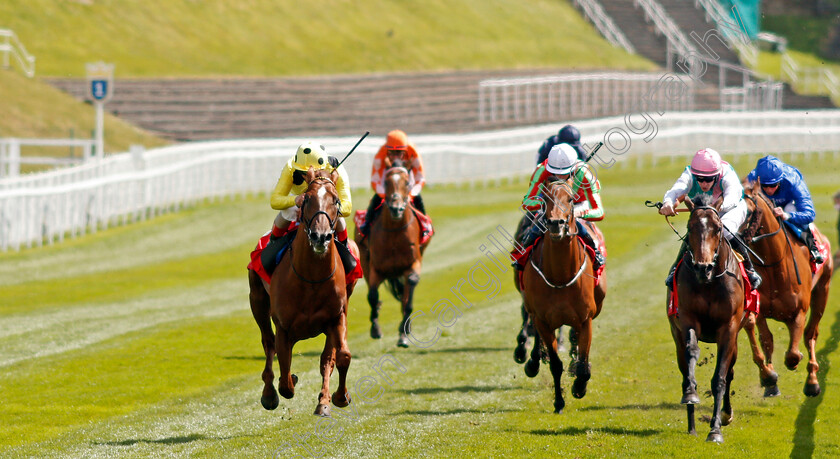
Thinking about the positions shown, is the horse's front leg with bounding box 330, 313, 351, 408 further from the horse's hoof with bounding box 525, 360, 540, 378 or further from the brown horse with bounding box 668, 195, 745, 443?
the brown horse with bounding box 668, 195, 745, 443

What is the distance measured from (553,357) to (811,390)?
2517mm

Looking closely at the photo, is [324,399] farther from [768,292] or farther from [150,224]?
[150,224]

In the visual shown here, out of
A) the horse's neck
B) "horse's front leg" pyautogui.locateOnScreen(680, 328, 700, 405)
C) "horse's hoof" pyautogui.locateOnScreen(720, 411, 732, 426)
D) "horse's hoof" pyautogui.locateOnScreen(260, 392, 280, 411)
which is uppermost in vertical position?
the horse's neck

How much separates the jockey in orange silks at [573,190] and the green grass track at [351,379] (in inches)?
64.7

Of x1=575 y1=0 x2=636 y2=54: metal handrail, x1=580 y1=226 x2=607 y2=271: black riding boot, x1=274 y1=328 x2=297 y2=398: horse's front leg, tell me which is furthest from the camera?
x1=575 y1=0 x2=636 y2=54: metal handrail

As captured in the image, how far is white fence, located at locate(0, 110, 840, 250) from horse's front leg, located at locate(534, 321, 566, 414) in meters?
7.29

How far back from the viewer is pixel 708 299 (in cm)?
944

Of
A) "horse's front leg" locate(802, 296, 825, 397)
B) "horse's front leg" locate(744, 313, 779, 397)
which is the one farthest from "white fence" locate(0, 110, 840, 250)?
"horse's front leg" locate(744, 313, 779, 397)

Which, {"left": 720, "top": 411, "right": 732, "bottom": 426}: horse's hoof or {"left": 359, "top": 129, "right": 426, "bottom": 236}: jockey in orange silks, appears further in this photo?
{"left": 359, "top": 129, "right": 426, "bottom": 236}: jockey in orange silks

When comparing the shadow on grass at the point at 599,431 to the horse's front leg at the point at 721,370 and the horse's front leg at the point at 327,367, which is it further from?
the horse's front leg at the point at 327,367

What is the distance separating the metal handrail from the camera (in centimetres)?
5416

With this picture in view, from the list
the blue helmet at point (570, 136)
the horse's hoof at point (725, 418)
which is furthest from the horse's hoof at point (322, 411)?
the blue helmet at point (570, 136)

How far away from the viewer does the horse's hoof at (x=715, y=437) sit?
922 centimetres

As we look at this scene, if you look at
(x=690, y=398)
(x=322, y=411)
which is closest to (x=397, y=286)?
(x=322, y=411)
